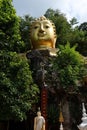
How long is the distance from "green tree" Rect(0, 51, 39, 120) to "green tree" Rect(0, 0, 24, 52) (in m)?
0.36

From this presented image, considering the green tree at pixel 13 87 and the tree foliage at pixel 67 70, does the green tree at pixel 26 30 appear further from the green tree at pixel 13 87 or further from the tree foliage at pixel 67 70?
the green tree at pixel 13 87

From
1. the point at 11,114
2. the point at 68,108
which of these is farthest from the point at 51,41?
Result: the point at 11,114

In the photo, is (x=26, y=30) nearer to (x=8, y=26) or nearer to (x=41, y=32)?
(x=41, y=32)

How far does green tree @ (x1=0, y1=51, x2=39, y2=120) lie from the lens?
378 inches

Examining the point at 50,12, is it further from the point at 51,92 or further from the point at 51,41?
the point at 51,92

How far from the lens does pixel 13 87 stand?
981cm

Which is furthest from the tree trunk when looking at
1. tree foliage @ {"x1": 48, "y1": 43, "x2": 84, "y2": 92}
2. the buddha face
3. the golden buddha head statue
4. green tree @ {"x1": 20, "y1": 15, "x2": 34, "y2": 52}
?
green tree @ {"x1": 20, "y1": 15, "x2": 34, "y2": 52}

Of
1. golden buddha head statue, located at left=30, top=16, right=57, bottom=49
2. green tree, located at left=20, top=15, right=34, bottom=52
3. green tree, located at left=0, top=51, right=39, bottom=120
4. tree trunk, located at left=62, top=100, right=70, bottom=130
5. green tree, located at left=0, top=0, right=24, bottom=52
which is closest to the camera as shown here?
green tree, located at left=0, top=51, right=39, bottom=120

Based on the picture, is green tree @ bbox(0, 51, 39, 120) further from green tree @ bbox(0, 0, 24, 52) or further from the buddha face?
the buddha face

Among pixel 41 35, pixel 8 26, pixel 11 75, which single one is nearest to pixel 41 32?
pixel 41 35

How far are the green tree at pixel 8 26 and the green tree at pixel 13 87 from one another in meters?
0.36

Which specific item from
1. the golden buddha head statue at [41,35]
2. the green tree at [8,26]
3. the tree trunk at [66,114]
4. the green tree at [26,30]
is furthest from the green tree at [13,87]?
the green tree at [26,30]

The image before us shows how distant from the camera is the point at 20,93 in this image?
9953 mm

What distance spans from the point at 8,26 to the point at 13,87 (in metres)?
2.11
